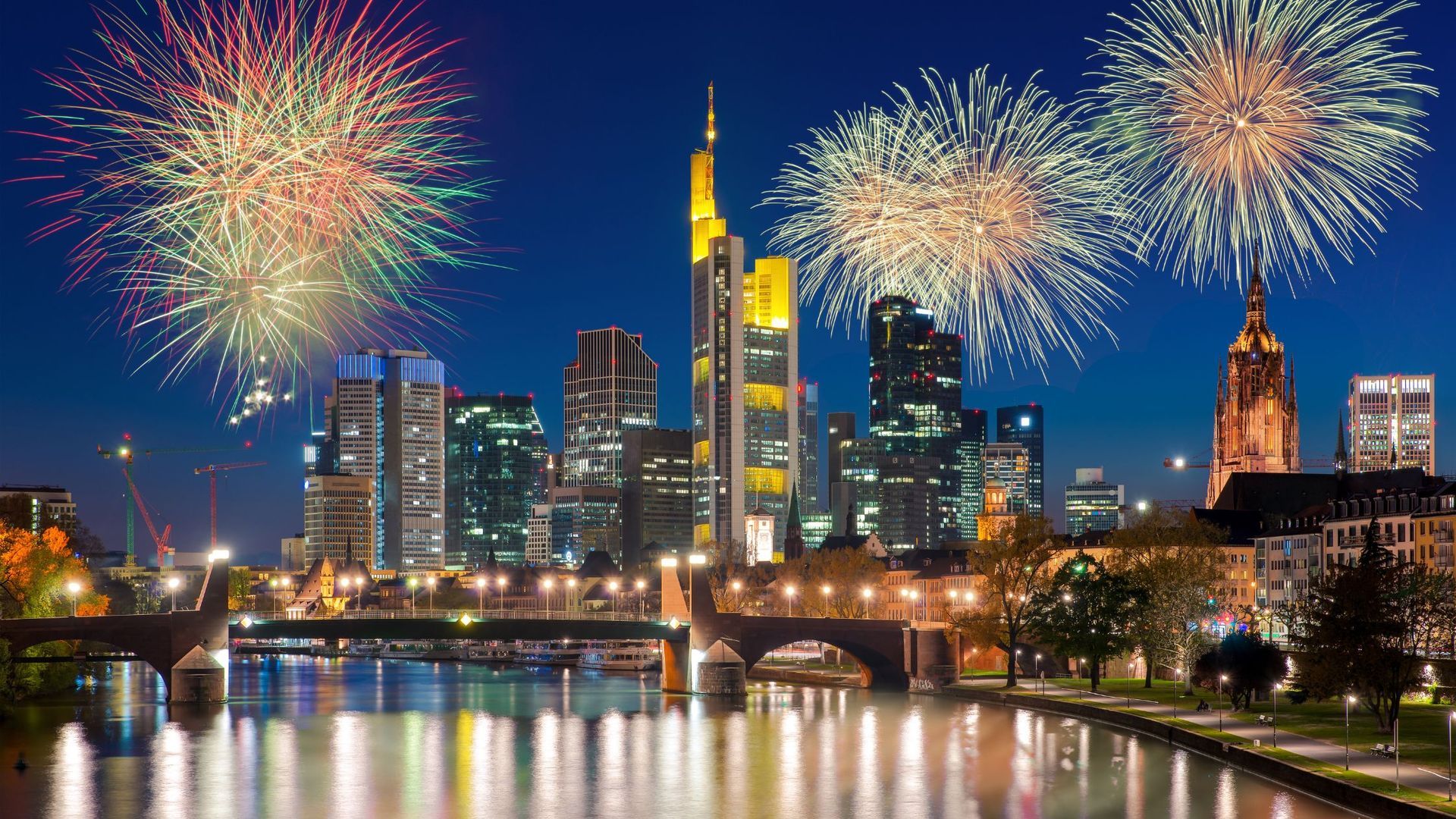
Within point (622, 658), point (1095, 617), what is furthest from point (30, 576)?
point (1095, 617)

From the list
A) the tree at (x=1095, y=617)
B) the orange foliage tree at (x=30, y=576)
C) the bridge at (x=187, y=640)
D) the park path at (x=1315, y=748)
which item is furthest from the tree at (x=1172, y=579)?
the orange foliage tree at (x=30, y=576)

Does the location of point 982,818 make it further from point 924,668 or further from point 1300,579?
point 1300,579

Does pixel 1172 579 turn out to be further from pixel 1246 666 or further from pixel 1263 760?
pixel 1263 760

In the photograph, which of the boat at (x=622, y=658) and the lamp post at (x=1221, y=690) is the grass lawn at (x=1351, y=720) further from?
the boat at (x=622, y=658)

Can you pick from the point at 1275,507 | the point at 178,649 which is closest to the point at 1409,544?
the point at 1275,507

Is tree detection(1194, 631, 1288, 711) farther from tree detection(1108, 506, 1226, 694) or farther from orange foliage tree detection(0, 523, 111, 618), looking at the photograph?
orange foliage tree detection(0, 523, 111, 618)

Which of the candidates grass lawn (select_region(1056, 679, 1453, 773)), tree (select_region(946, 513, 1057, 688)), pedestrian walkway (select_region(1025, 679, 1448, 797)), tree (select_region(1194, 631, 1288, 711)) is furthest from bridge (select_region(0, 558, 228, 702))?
tree (select_region(1194, 631, 1288, 711))
